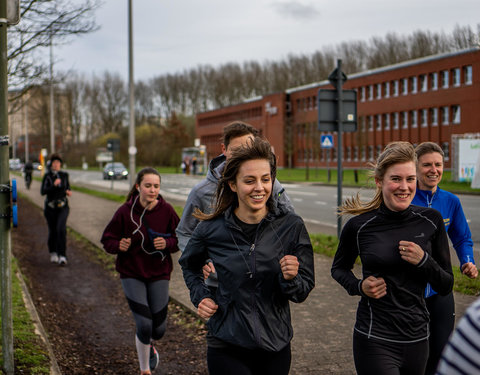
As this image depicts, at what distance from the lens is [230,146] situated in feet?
13.1

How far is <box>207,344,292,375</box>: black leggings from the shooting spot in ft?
9.58

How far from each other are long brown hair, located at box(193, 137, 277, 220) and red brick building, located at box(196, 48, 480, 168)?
43748 millimetres

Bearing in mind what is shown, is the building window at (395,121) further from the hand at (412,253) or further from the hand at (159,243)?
the hand at (412,253)

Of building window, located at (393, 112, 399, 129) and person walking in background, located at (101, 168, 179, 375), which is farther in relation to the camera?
building window, located at (393, 112, 399, 129)

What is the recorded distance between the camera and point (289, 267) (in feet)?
9.13

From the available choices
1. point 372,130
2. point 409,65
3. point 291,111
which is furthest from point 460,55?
point 291,111

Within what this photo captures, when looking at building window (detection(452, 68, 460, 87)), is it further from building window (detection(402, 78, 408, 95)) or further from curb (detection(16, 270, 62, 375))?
curb (detection(16, 270, 62, 375))

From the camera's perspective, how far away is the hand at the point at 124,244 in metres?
5.11

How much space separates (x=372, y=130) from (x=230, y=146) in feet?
205

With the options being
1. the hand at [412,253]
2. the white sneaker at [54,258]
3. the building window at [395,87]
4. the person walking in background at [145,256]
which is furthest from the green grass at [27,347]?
the building window at [395,87]

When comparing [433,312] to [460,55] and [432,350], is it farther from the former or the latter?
[460,55]

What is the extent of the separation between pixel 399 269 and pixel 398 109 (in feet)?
197

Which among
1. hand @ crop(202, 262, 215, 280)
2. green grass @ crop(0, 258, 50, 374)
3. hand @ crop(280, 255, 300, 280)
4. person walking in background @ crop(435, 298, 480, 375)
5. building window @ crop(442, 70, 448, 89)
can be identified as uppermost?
building window @ crop(442, 70, 448, 89)

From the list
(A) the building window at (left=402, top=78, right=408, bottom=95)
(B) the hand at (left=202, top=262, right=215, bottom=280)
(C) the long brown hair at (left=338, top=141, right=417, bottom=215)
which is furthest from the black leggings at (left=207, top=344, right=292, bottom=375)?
(A) the building window at (left=402, top=78, right=408, bottom=95)
